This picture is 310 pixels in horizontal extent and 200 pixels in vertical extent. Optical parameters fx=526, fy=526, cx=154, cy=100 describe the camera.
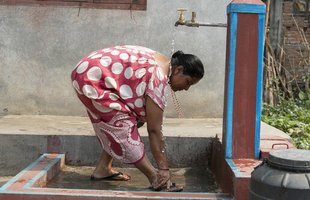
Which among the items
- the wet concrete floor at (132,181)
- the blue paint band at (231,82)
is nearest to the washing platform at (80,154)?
the wet concrete floor at (132,181)

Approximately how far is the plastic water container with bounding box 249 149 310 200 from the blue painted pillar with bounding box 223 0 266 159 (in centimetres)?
73

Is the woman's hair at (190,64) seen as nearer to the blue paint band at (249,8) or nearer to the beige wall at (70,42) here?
the blue paint band at (249,8)

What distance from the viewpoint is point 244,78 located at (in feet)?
12.4

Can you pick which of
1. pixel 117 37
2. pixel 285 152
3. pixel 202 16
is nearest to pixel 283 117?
pixel 202 16

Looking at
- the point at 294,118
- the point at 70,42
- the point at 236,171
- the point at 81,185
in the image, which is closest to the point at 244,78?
the point at 236,171

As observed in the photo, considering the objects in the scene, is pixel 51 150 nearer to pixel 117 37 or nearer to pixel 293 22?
pixel 117 37

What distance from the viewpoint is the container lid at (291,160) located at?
2.92 meters

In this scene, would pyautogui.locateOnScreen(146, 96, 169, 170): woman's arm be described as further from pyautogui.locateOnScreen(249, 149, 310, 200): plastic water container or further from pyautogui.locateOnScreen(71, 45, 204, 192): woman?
pyautogui.locateOnScreen(249, 149, 310, 200): plastic water container

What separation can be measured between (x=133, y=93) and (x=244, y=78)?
80cm

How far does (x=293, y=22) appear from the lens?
9516 mm

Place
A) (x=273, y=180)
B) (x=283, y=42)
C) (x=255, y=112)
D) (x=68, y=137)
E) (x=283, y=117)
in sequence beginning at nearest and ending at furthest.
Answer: (x=273, y=180) → (x=255, y=112) → (x=68, y=137) → (x=283, y=117) → (x=283, y=42)

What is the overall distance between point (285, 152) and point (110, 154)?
1414mm

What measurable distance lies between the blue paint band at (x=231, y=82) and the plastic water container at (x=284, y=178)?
0.74m

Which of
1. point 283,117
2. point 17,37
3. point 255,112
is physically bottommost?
point 283,117
